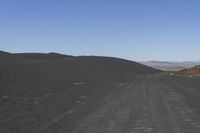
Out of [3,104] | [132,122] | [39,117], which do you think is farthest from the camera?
[3,104]

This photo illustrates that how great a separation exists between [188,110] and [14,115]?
7197 mm

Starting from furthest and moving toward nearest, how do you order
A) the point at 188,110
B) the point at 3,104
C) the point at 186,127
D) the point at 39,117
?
the point at 3,104, the point at 188,110, the point at 39,117, the point at 186,127

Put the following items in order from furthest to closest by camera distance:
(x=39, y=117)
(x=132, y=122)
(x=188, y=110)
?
1. (x=188, y=110)
2. (x=39, y=117)
3. (x=132, y=122)

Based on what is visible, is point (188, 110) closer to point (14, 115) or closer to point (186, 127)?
point (186, 127)

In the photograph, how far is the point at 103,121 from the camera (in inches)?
591

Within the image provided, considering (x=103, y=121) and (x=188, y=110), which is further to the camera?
(x=188, y=110)

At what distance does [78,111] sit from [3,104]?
4526mm

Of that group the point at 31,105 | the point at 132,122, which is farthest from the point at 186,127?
the point at 31,105

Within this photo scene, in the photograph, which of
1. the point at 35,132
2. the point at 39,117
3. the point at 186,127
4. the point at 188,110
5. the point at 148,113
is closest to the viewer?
the point at 35,132

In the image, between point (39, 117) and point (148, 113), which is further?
point (148, 113)

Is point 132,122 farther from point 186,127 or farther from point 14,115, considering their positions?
point 14,115

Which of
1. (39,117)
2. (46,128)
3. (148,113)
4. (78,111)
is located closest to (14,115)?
(39,117)

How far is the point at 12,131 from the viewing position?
12.9 meters

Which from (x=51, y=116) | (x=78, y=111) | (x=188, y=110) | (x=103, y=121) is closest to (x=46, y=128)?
(x=103, y=121)
